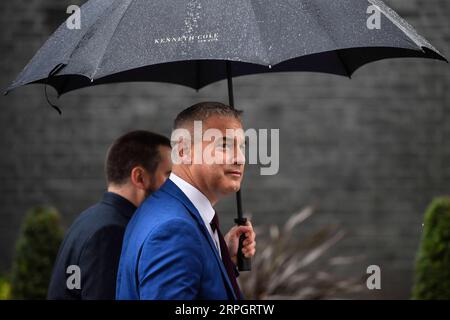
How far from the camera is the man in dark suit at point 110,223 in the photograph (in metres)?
3.46

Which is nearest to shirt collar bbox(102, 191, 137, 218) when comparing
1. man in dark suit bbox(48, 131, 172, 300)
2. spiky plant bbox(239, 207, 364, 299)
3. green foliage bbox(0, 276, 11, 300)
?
man in dark suit bbox(48, 131, 172, 300)

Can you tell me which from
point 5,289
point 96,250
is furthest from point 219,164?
point 5,289

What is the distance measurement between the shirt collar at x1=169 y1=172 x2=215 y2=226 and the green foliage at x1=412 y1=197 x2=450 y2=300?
12.7 feet

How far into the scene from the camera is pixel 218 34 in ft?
9.02

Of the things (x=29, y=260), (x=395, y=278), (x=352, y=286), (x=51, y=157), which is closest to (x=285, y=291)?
(x=352, y=286)

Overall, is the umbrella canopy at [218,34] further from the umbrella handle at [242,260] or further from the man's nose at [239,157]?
the umbrella handle at [242,260]

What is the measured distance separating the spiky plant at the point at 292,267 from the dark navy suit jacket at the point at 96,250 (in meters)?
2.99

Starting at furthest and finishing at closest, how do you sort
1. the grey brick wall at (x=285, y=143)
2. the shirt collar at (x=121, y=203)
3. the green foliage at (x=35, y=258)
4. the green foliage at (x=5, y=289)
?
the grey brick wall at (x=285, y=143), the green foliage at (x=5, y=289), the green foliage at (x=35, y=258), the shirt collar at (x=121, y=203)

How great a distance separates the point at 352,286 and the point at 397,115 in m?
1.86

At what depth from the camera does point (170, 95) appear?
25.7ft

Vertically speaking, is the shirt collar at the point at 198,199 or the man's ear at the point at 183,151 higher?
the man's ear at the point at 183,151

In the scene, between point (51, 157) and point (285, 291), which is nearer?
point (285, 291)

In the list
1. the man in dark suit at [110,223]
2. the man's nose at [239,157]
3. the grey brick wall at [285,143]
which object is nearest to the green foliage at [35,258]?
the grey brick wall at [285,143]
